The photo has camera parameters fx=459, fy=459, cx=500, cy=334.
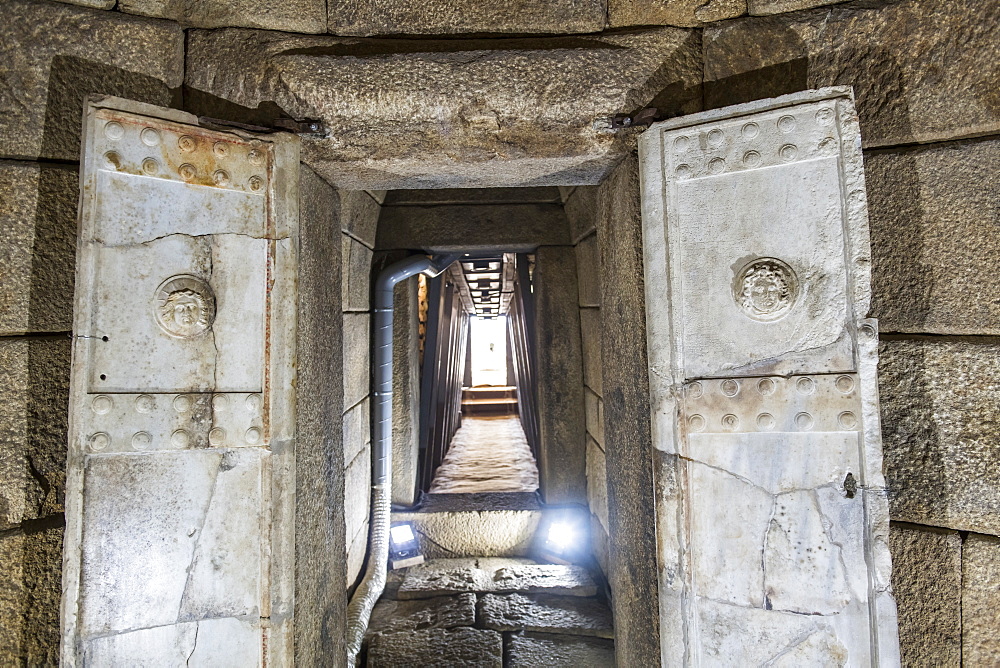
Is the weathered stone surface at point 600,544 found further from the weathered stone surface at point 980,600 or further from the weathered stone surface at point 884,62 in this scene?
the weathered stone surface at point 884,62

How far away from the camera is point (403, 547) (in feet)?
10.5

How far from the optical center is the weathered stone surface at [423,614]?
262 centimetres

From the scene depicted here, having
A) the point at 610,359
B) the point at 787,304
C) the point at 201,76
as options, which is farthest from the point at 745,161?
the point at 201,76

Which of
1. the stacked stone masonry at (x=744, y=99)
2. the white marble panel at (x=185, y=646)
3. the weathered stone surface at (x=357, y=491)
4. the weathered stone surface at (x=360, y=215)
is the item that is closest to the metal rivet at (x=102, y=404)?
the stacked stone masonry at (x=744, y=99)

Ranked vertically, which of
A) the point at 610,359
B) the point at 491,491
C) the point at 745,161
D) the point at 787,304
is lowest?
the point at 491,491

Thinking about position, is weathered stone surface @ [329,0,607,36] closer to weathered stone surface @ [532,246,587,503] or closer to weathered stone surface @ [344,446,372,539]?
weathered stone surface @ [532,246,587,503]

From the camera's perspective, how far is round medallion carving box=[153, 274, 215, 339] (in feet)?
4.17

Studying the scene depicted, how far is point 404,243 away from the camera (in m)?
3.22

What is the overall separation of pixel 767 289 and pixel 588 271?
1.69 m

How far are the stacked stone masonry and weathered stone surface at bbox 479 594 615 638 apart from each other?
1.58 meters

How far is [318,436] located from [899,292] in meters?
1.93

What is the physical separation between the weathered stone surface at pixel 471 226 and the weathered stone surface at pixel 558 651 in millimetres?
2431

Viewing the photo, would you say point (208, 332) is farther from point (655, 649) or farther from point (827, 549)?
point (827, 549)

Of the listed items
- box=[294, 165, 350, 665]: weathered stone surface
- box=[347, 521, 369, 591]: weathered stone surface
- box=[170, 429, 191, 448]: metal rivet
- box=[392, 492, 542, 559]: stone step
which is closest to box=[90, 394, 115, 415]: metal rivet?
box=[170, 429, 191, 448]: metal rivet
